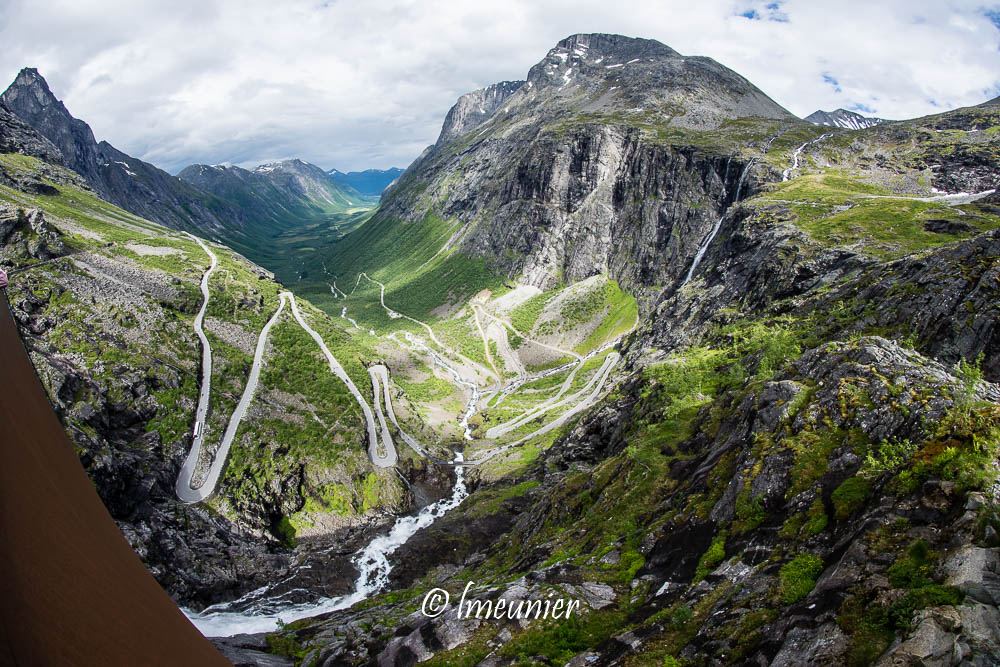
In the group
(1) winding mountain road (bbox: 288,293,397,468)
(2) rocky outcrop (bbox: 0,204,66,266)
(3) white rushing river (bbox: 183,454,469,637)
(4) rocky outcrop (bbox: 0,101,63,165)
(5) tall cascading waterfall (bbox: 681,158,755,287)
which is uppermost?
(4) rocky outcrop (bbox: 0,101,63,165)

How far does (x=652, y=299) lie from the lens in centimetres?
11744

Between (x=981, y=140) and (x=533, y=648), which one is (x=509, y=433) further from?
(x=981, y=140)

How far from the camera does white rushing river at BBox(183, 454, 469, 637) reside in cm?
4038

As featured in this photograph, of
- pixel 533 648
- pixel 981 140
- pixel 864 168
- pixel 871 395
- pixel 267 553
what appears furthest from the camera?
pixel 864 168

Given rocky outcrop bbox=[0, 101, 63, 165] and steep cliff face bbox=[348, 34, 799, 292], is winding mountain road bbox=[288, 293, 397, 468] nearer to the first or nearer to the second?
steep cliff face bbox=[348, 34, 799, 292]

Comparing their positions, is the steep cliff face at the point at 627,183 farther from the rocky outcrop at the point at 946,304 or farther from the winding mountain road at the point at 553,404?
the rocky outcrop at the point at 946,304

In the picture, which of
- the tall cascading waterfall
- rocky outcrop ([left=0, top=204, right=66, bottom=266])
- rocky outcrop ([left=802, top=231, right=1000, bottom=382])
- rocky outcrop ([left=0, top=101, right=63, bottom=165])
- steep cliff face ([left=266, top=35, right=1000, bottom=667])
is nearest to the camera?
steep cliff face ([left=266, top=35, right=1000, bottom=667])

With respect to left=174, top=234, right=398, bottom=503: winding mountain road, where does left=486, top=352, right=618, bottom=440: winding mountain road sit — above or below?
below

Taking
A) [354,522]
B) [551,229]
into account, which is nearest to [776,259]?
[354,522]

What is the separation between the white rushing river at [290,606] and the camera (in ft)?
132

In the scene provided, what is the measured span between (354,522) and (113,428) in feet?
96.0

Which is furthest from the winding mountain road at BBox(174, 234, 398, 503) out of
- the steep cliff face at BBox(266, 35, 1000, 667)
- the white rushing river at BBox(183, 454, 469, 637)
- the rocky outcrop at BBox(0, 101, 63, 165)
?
→ the rocky outcrop at BBox(0, 101, 63, 165)

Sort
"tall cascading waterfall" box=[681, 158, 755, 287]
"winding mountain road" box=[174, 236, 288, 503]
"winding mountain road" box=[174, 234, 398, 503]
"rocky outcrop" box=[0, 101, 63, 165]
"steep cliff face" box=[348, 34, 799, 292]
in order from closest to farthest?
1. "winding mountain road" box=[174, 236, 288, 503]
2. "winding mountain road" box=[174, 234, 398, 503]
3. "tall cascading waterfall" box=[681, 158, 755, 287]
4. "steep cliff face" box=[348, 34, 799, 292]
5. "rocky outcrop" box=[0, 101, 63, 165]

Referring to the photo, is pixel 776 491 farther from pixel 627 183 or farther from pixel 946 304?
pixel 627 183
